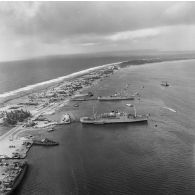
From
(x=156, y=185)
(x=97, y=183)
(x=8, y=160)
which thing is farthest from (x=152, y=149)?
(x=8, y=160)

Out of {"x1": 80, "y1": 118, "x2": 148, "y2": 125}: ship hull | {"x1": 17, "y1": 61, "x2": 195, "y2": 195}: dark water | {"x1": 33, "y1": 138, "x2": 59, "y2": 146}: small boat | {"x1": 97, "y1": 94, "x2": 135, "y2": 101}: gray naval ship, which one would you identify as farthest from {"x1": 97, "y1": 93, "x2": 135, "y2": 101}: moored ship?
{"x1": 33, "y1": 138, "x2": 59, "y2": 146}: small boat

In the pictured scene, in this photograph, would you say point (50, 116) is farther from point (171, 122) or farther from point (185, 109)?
point (185, 109)

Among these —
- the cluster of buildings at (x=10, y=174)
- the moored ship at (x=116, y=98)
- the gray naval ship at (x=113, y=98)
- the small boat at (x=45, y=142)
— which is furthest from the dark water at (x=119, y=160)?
the moored ship at (x=116, y=98)

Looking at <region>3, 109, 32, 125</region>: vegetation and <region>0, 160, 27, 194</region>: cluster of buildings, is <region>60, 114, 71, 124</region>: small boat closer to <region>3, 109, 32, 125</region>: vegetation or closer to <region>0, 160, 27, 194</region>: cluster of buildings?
<region>3, 109, 32, 125</region>: vegetation

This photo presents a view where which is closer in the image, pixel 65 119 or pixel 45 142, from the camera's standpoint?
pixel 45 142

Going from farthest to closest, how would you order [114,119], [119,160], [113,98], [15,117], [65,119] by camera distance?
[113,98] → [15,117] → [65,119] → [114,119] → [119,160]

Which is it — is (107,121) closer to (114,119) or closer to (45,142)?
(114,119)

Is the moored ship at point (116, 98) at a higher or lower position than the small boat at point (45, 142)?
higher

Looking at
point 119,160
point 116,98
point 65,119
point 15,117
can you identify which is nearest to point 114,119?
point 65,119

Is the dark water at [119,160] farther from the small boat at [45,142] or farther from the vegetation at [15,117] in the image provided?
the vegetation at [15,117]
